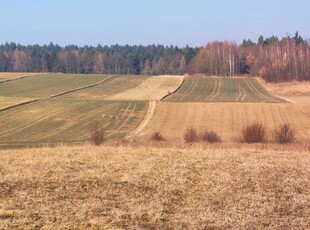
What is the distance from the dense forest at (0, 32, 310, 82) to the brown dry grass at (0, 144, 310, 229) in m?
88.7

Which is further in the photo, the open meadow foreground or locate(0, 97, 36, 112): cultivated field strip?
locate(0, 97, 36, 112): cultivated field strip

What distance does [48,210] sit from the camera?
1032cm

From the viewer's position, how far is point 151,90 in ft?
268

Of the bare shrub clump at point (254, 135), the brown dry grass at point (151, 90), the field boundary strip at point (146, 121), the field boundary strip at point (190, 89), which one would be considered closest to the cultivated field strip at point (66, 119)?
the field boundary strip at point (146, 121)

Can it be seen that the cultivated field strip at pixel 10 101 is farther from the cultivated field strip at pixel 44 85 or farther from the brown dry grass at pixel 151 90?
the brown dry grass at pixel 151 90

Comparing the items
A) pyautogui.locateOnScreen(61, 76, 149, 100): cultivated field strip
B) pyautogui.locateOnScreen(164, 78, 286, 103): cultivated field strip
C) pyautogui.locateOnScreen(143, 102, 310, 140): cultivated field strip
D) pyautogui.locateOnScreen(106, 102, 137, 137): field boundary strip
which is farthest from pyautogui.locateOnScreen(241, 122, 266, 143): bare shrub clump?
pyautogui.locateOnScreen(61, 76, 149, 100): cultivated field strip

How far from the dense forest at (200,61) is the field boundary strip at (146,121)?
160ft

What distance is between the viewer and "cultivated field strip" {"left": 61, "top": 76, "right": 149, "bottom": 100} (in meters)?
75.4

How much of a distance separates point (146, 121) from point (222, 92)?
30324 millimetres

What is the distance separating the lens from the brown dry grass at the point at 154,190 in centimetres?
977

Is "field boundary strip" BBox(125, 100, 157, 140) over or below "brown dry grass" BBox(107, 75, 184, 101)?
below

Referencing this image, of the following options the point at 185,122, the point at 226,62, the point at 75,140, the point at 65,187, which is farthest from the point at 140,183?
the point at 226,62

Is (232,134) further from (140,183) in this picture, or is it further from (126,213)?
(126,213)

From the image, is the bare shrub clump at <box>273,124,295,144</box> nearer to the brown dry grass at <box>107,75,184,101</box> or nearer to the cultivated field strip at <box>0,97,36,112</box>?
the brown dry grass at <box>107,75,184,101</box>
